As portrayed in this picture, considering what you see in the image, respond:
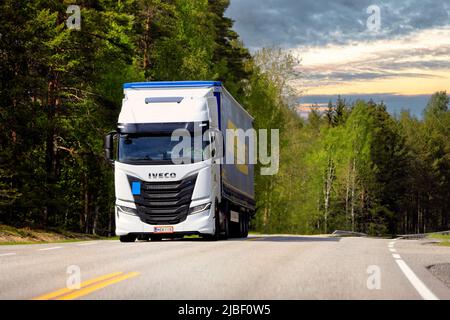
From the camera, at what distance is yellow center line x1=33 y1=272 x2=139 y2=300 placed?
9.50 m

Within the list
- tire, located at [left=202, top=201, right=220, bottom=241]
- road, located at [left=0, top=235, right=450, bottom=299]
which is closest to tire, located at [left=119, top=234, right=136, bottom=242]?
tire, located at [left=202, top=201, right=220, bottom=241]


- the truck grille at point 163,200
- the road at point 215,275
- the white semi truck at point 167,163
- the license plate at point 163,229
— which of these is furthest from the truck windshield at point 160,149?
the road at point 215,275

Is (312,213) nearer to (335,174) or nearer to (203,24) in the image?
(335,174)

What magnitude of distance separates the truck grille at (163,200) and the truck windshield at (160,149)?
0.59m

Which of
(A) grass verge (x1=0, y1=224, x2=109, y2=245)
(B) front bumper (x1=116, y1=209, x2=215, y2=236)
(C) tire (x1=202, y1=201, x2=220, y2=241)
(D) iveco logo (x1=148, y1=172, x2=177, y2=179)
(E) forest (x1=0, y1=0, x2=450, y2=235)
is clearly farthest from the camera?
(E) forest (x1=0, y1=0, x2=450, y2=235)

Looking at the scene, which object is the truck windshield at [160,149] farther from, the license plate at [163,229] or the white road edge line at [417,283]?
the white road edge line at [417,283]

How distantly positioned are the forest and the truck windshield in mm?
6971

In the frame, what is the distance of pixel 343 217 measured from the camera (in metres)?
86.5

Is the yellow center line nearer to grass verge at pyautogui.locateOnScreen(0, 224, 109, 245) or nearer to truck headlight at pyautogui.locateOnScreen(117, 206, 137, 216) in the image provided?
truck headlight at pyautogui.locateOnScreen(117, 206, 137, 216)

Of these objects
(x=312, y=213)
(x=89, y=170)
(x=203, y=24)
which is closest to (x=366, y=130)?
(x=312, y=213)

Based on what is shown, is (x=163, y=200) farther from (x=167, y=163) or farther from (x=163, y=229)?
(x=167, y=163)

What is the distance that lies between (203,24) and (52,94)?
2721 centimetres

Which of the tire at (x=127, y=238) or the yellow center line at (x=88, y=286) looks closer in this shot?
the yellow center line at (x=88, y=286)

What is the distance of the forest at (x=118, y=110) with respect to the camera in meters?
31.0
